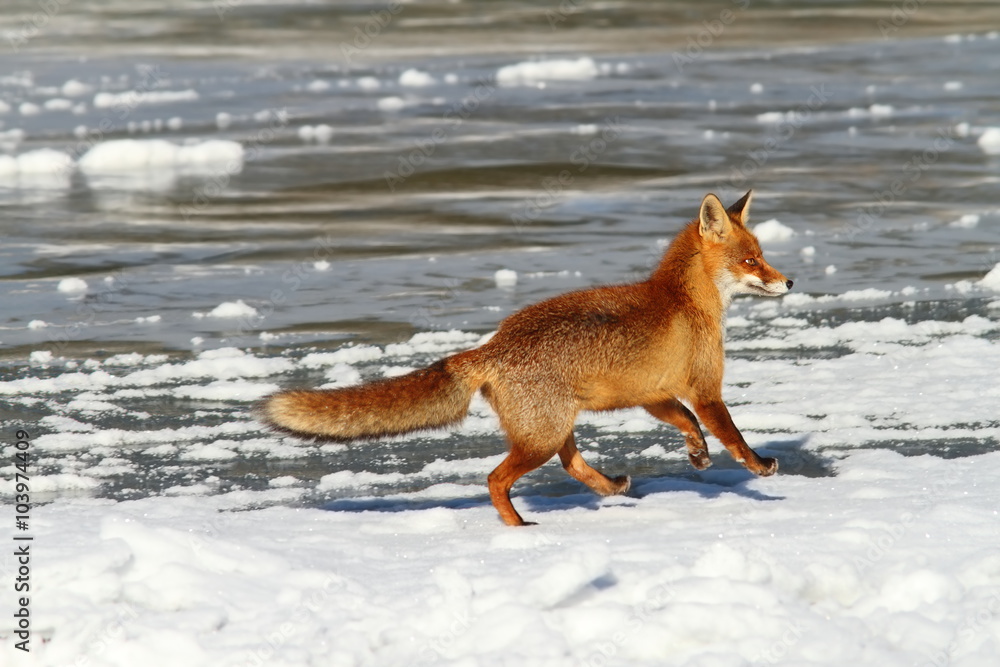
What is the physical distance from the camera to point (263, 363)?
328 inches

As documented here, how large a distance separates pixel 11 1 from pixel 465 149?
22568 millimetres

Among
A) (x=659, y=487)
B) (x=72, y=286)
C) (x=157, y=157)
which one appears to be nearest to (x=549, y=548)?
(x=659, y=487)

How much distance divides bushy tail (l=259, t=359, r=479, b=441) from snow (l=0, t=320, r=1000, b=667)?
43 cm

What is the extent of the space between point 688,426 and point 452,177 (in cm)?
914

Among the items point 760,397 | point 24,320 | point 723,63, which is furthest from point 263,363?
point 723,63

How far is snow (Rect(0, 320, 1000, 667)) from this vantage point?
4.46 meters

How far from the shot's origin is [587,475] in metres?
6.20
